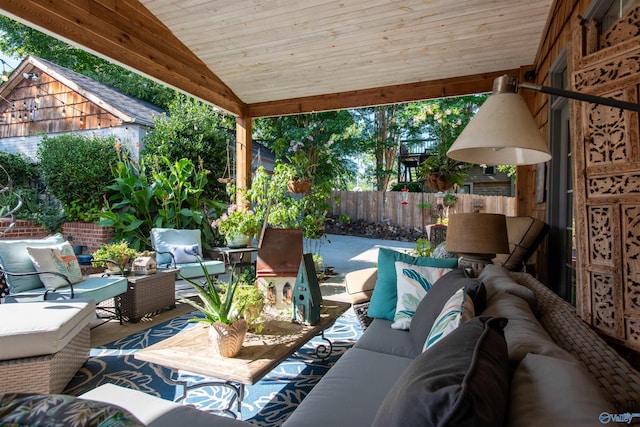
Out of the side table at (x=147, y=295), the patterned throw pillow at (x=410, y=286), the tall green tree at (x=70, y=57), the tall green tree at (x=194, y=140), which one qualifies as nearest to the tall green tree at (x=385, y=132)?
the tall green tree at (x=70, y=57)

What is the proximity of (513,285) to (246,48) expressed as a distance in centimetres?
381

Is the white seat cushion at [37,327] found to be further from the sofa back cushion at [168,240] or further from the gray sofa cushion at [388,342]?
the sofa back cushion at [168,240]

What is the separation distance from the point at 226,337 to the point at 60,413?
1032 millimetres

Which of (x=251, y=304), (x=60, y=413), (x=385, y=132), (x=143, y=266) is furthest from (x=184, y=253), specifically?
(x=385, y=132)

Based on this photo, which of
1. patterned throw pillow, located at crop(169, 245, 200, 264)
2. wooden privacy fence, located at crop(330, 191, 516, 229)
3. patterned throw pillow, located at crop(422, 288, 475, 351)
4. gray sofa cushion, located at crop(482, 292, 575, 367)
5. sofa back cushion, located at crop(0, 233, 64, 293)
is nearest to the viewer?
gray sofa cushion, located at crop(482, 292, 575, 367)

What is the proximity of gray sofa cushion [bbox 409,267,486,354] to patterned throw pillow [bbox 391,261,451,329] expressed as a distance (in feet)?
0.79

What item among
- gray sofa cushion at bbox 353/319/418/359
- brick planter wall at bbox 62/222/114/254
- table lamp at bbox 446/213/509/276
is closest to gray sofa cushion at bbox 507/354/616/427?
gray sofa cushion at bbox 353/319/418/359

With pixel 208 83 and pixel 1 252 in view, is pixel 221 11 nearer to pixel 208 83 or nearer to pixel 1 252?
pixel 208 83

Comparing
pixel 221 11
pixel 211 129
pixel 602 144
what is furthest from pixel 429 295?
pixel 211 129

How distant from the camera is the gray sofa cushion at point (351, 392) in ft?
4.26

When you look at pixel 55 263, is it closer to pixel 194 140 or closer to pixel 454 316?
pixel 454 316

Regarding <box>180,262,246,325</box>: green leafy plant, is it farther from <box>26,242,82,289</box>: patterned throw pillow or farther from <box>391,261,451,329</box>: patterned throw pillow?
<box>26,242,82,289</box>: patterned throw pillow

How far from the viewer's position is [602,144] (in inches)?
63.2

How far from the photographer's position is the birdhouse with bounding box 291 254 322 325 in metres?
2.27
